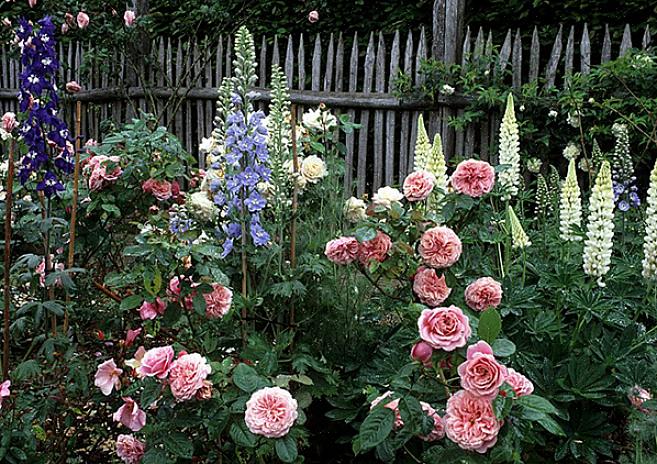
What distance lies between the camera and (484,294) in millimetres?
2297

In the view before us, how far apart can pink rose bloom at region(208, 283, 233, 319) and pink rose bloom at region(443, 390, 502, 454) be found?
0.68 metres

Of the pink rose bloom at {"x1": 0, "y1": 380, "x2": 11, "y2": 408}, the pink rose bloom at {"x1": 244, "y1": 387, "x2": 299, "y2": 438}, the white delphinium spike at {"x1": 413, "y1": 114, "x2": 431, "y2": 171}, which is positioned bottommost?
the pink rose bloom at {"x1": 0, "y1": 380, "x2": 11, "y2": 408}

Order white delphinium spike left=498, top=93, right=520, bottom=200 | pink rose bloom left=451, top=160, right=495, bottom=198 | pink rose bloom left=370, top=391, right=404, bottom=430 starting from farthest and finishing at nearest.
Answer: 1. white delphinium spike left=498, top=93, right=520, bottom=200
2. pink rose bloom left=451, top=160, right=495, bottom=198
3. pink rose bloom left=370, top=391, right=404, bottom=430

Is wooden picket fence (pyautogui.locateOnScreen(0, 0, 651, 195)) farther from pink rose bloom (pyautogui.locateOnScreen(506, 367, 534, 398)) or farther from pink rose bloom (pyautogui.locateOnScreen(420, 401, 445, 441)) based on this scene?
pink rose bloom (pyautogui.locateOnScreen(506, 367, 534, 398))

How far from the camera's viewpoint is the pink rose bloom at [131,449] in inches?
91.4

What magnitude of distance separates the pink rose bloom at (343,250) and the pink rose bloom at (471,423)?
66 centimetres

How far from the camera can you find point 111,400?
97.3 inches

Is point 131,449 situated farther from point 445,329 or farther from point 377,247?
point 445,329

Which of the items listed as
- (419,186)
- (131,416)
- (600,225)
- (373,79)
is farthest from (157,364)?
(373,79)

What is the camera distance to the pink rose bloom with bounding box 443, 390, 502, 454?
1.71 meters

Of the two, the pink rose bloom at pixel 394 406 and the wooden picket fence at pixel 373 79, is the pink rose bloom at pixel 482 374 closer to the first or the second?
the pink rose bloom at pixel 394 406

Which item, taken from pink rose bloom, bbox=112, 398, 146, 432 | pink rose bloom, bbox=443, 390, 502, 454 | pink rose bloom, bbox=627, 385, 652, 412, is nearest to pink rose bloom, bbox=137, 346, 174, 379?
pink rose bloom, bbox=112, 398, 146, 432

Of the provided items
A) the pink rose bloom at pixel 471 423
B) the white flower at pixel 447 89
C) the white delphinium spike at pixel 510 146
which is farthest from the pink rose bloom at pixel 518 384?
the white flower at pixel 447 89

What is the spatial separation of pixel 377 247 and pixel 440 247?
17 cm
